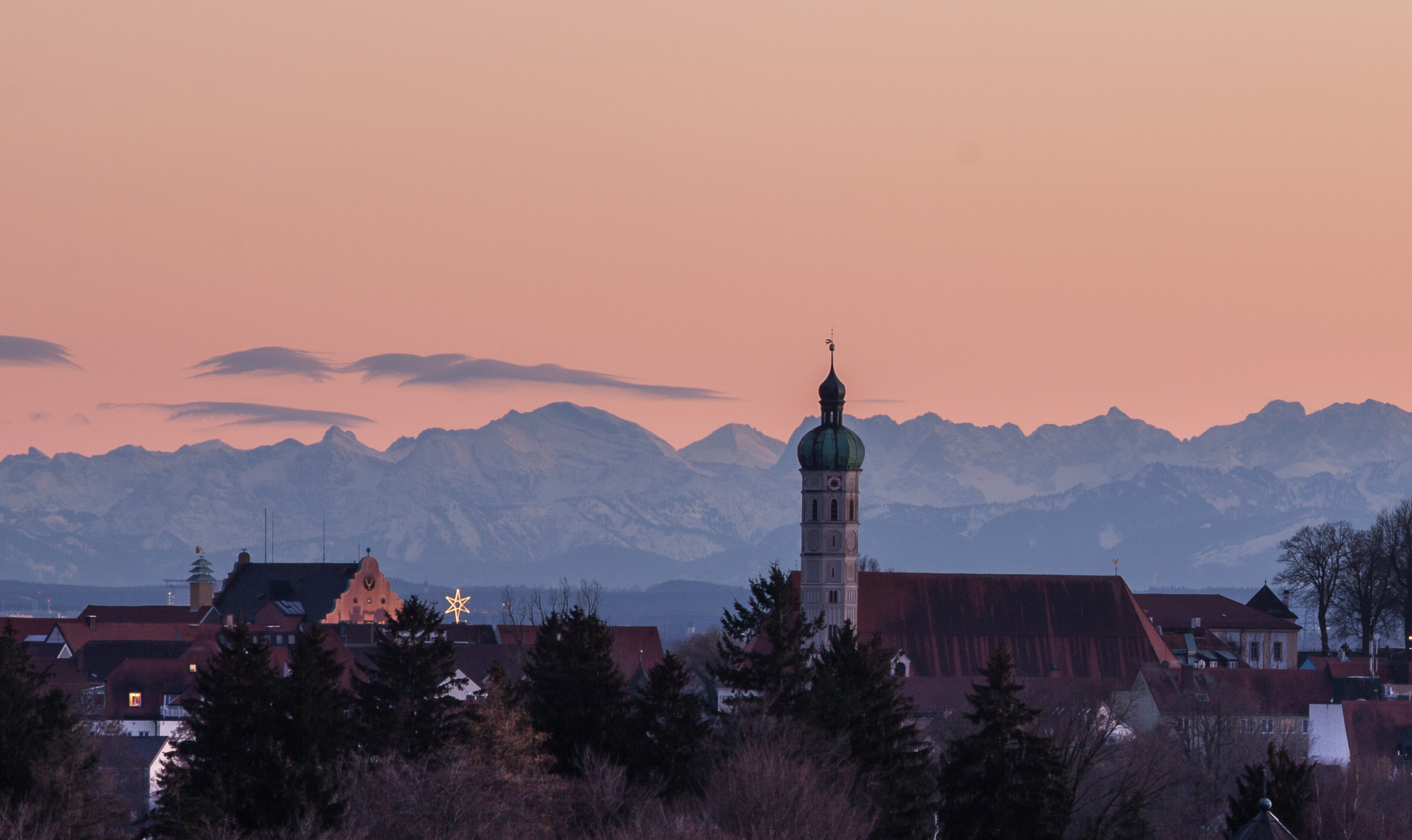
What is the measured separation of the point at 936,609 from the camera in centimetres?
14425

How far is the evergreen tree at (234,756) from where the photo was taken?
58656 mm

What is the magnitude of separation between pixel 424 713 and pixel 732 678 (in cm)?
1225

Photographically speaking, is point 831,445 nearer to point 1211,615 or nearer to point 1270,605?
point 1211,615

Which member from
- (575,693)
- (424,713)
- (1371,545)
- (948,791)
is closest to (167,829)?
(424,713)

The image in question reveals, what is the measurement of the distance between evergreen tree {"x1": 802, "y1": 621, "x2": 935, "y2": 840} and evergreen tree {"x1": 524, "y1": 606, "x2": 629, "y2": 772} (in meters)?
6.29

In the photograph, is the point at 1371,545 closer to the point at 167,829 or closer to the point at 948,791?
the point at 948,791

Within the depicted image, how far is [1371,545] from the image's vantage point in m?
166

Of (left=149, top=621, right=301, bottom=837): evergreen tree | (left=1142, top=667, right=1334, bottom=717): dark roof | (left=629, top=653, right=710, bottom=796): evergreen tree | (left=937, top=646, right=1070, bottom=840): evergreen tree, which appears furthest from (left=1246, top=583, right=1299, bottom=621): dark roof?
(left=149, top=621, right=301, bottom=837): evergreen tree

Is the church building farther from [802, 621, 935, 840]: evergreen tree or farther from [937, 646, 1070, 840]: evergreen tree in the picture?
[937, 646, 1070, 840]: evergreen tree

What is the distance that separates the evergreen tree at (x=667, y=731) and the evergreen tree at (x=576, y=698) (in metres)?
0.71

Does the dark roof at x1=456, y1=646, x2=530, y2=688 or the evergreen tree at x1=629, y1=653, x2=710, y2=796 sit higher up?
the dark roof at x1=456, y1=646, x2=530, y2=688

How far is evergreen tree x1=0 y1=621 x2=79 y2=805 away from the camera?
60.7 m

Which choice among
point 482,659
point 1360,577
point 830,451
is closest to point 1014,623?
point 830,451

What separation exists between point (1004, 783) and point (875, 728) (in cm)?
661
